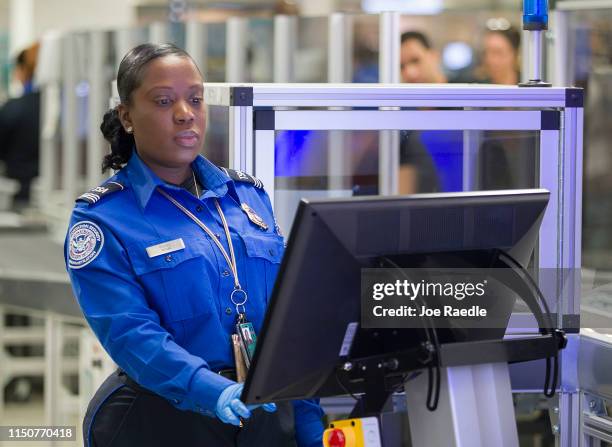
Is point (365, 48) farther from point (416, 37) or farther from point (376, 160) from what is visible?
point (376, 160)

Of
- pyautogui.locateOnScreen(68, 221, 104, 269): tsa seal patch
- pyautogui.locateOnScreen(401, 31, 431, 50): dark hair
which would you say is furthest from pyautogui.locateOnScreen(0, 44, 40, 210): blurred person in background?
pyautogui.locateOnScreen(68, 221, 104, 269): tsa seal patch

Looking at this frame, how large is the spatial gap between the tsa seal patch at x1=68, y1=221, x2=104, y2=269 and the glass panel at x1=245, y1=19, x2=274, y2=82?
9.30 ft

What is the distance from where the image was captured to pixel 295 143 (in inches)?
97.3

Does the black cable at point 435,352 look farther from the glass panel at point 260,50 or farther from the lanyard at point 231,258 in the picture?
the glass panel at point 260,50

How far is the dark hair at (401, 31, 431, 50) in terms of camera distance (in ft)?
14.9

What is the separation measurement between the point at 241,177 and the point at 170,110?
226 mm

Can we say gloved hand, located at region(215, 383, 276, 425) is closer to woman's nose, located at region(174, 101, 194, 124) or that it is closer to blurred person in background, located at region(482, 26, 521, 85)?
woman's nose, located at region(174, 101, 194, 124)

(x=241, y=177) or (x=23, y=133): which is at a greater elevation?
(x=23, y=133)

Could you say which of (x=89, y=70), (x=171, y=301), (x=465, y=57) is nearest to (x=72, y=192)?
(x=89, y=70)

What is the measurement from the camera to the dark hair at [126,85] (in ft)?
6.65

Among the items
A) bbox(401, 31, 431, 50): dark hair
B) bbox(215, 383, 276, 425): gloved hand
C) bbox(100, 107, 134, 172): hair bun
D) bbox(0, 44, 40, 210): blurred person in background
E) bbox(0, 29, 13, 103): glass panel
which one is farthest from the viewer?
bbox(0, 29, 13, 103): glass panel

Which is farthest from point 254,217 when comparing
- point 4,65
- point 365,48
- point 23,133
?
point 4,65

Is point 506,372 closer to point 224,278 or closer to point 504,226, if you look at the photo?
point 504,226

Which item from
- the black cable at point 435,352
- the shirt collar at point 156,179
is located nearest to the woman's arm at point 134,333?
the shirt collar at point 156,179
